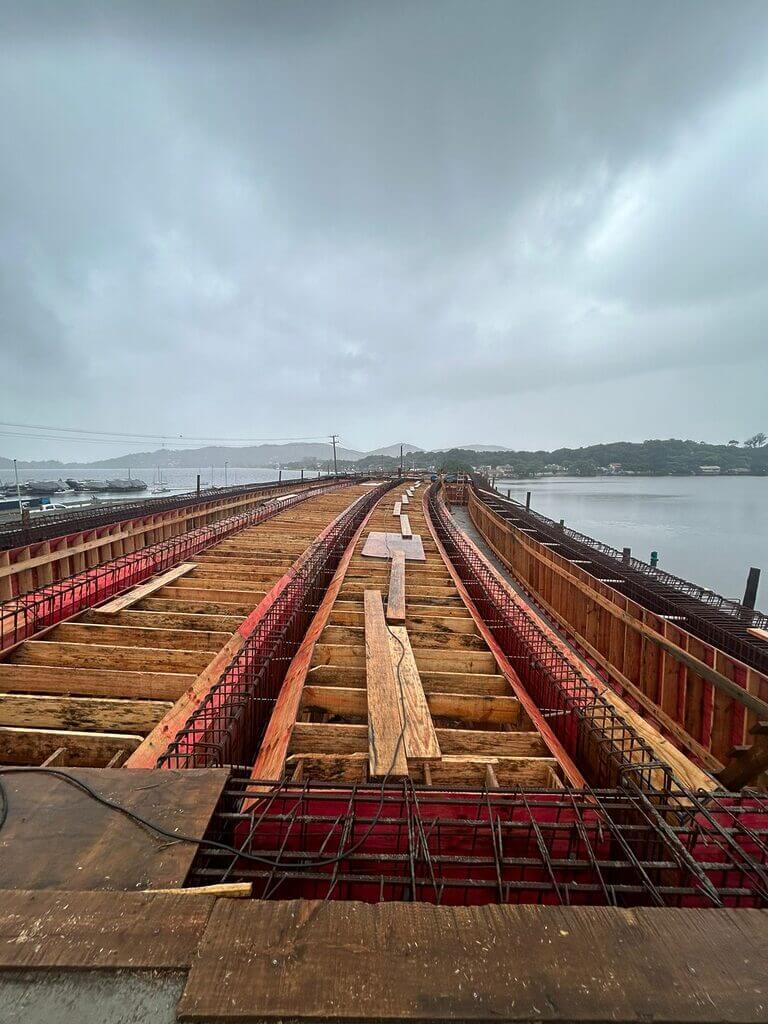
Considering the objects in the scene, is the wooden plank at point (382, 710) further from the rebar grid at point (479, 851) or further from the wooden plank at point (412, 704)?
the rebar grid at point (479, 851)

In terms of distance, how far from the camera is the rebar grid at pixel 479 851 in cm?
225

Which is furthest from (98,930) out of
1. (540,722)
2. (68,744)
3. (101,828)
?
(540,722)

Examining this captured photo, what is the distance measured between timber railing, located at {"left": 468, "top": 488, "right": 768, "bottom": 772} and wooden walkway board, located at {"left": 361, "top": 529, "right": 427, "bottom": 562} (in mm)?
4863

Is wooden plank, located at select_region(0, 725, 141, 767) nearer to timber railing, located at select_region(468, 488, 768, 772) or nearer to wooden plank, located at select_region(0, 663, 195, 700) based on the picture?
wooden plank, located at select_region(0, 663, 195, 700)

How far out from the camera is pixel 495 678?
16.8 feet

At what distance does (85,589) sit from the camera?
22.9 feet

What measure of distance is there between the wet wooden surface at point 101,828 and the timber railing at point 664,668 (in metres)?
5.18

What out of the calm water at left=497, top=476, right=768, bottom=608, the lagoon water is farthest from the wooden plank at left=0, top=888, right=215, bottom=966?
the lagoon water

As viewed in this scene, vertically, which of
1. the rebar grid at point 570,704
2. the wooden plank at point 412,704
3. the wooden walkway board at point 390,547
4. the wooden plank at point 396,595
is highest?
the wooden walkway board at point 390,547

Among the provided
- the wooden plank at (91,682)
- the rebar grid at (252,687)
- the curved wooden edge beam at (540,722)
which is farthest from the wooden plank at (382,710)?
the wooden plank at (91,682)

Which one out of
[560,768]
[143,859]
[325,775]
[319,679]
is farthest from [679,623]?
[143,859]

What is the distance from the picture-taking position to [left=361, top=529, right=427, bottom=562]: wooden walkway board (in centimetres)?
1047

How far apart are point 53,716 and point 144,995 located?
3.54 m

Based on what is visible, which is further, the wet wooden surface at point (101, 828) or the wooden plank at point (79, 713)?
the wooden plank at point (79, 713)
